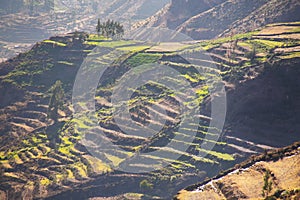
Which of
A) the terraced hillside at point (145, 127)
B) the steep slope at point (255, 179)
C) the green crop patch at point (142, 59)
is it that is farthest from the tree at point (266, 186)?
the green crop patch at point (142, 59)

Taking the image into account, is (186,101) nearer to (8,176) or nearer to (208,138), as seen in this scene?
(208,138)

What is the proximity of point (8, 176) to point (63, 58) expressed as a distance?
80.2m

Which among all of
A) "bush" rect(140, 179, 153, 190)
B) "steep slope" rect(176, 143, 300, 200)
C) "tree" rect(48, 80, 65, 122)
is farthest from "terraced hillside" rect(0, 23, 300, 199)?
"steep slope" rect(176, 143, 300, 200)

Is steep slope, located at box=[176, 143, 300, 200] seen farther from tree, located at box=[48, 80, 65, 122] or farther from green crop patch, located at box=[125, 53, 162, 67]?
green crop patch, located at box=[125, 53, 162, 67]

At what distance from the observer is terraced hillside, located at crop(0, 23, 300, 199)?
418 feet

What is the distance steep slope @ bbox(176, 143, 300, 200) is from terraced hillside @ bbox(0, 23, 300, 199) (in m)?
28.2

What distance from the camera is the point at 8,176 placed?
432 feet

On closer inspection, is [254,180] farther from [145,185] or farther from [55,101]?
[55,101]

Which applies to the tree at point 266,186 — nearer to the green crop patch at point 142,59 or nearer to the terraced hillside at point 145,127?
the terraced hillside at point 145,127

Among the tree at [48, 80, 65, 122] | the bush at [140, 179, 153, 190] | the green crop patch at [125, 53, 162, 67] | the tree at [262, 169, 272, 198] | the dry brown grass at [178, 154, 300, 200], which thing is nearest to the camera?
the tree at [262, 169, 272, 198]

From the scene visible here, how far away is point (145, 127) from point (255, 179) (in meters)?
60.6

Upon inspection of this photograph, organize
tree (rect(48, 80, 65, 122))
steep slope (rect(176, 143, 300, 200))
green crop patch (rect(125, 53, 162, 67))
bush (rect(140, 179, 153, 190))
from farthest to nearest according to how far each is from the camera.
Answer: green crop patch (rect(125, 53, 162, 67)), tree (rect(48, 80, 65, 122)), bush (rect(140, 179, 153, 190)), steep slope (rect(176, 143, 300, 200))

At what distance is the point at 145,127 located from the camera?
147 metres

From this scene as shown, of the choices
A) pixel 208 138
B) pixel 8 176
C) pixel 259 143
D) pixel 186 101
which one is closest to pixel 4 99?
pixel 8 176
